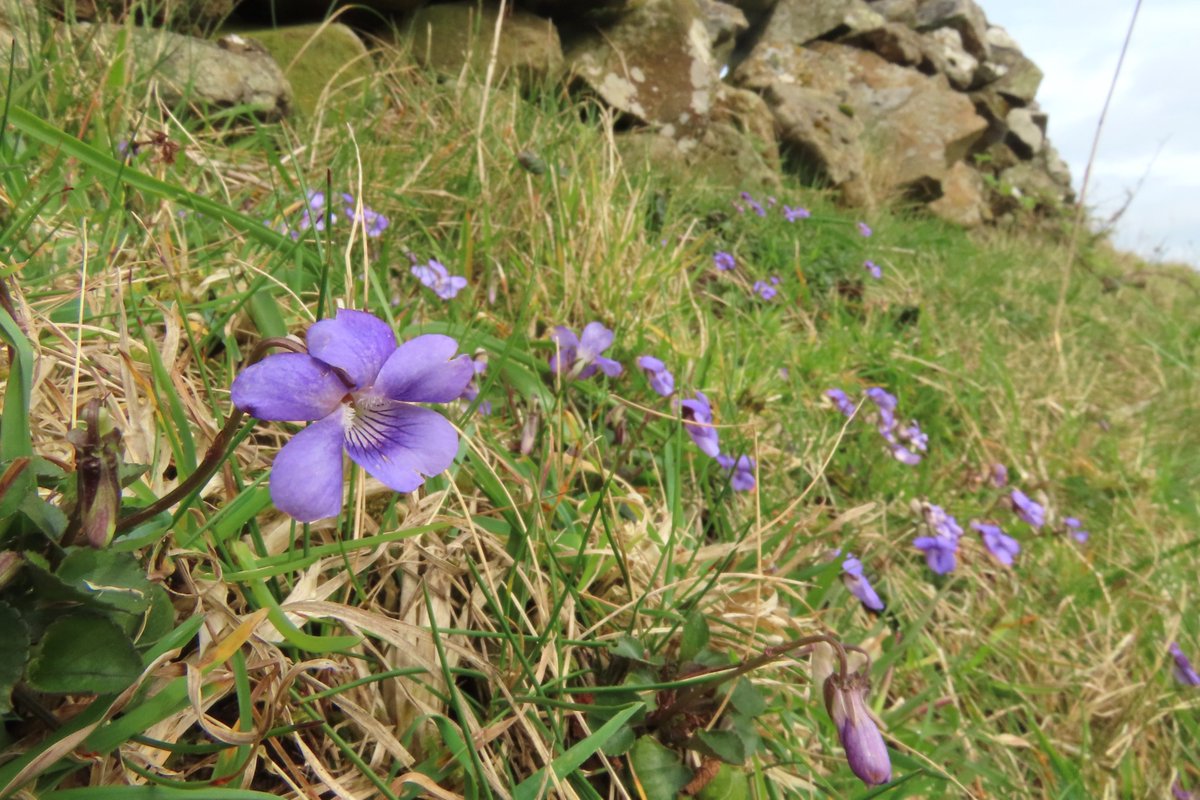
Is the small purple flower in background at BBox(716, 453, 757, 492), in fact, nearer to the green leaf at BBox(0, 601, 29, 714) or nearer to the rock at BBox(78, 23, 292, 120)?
the green leaf at BBox(0, 601, 29, 714)

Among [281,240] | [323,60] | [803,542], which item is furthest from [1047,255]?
[281,240]

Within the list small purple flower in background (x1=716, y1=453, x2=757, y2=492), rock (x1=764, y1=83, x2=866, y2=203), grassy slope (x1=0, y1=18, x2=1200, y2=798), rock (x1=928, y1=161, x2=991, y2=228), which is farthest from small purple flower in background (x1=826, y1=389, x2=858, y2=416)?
rock (x1=928, y1=161, x2=991, y2=228)

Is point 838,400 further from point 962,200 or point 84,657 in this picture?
point 962,200

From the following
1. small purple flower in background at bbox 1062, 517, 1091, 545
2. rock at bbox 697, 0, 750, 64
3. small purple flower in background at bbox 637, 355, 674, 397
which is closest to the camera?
small purple flower in background at bbox 637, 355, 674, 397

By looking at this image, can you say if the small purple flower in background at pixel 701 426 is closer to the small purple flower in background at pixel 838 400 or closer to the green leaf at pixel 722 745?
the green leaf at pixel 722 745

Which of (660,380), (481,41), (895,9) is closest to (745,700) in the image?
(660,380)

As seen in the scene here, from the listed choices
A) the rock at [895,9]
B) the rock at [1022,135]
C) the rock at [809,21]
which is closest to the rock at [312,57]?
the rock at [809,21]
